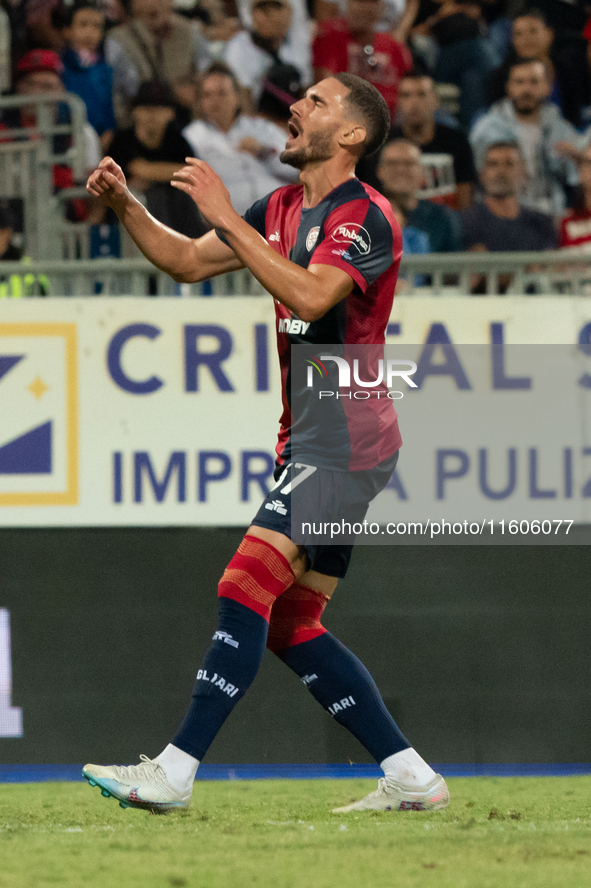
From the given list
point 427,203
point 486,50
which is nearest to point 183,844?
point 427,203

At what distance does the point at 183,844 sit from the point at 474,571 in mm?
1948

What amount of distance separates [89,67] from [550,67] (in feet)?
10.6

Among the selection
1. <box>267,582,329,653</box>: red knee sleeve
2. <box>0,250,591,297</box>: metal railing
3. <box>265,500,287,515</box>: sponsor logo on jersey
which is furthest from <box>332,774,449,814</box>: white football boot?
<box>0,250,591,297</box>: metal railing

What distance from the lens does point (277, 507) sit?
3443mm

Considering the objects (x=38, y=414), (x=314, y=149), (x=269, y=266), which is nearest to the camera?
(x=269, y=266)

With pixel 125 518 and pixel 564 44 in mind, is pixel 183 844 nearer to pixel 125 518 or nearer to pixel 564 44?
pixel 125 518

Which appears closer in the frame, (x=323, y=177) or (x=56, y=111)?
(x=323, y=177)

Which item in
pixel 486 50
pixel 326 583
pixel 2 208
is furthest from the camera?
pixel 486 50

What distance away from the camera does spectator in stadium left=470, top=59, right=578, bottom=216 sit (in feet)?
25.1

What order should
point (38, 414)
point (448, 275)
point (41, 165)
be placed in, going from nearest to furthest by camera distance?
point (38, 414) → point (448, 275) → point (41, 165)

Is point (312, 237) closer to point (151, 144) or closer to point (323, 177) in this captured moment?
point (323, 177)

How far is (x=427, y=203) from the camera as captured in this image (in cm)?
639

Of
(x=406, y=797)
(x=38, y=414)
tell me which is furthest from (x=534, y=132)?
→ (x=406, y=797)

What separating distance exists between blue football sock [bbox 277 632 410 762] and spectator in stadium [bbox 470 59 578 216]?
4713 mm
